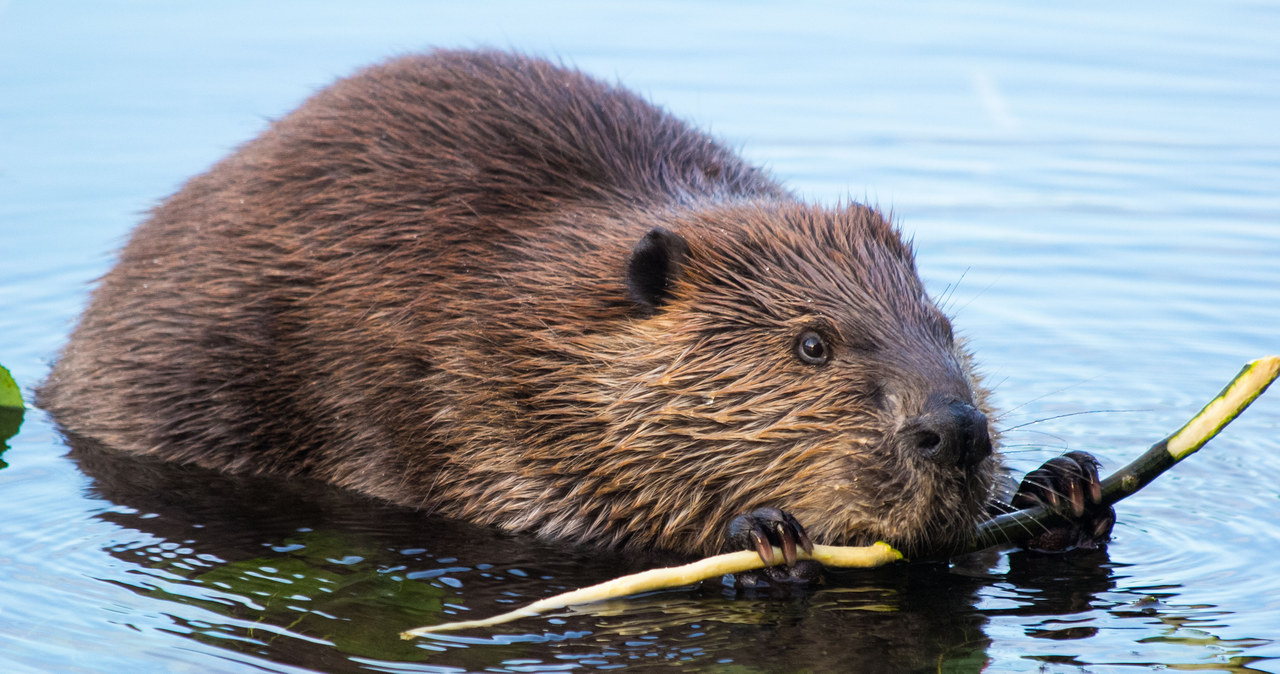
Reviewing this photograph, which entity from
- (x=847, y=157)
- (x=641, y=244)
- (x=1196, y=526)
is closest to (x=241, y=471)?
A: (x=641, y=244)

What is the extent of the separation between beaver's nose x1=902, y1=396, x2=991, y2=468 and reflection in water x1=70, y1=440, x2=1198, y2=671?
529 millimetres

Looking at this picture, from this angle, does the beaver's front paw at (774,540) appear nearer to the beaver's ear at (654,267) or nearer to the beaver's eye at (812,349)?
the beaver's eye at (812,349)

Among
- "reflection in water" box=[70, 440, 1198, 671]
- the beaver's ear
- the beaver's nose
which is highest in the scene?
the beaver's ear

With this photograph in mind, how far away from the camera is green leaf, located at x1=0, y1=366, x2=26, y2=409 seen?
706 cm

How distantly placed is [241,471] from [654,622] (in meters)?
2.08

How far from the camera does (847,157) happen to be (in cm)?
1077

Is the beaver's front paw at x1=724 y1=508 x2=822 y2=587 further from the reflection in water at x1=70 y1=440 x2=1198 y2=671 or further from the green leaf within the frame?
the green leaf

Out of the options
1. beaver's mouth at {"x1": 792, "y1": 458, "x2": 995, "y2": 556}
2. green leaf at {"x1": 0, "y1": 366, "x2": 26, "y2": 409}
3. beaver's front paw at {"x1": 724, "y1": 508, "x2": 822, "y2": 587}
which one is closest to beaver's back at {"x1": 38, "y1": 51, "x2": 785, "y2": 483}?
green leaf at {"x1": 0, "y1": 366, "x2": 26, "y2": 409}

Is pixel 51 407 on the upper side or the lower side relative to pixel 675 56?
lower

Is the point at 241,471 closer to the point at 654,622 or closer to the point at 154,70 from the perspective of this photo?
the point at 654,622

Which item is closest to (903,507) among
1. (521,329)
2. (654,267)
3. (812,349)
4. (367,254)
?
(812,349)

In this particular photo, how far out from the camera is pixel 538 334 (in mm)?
5723

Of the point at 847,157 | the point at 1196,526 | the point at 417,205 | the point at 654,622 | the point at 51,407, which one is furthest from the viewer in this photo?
the point at 847,157

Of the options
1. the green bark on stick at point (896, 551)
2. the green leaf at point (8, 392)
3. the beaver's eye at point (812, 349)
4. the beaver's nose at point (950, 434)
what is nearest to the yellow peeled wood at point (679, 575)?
the green bark on stick at point (896, 551)
